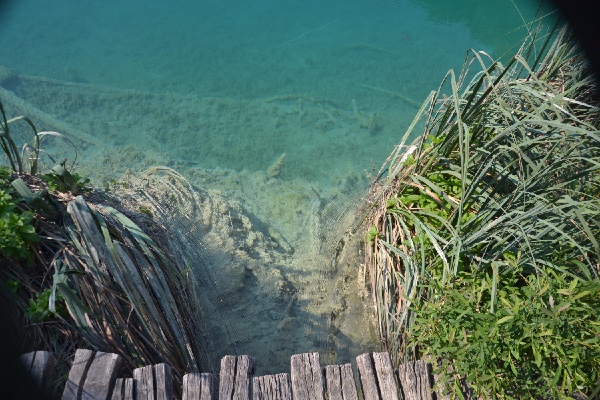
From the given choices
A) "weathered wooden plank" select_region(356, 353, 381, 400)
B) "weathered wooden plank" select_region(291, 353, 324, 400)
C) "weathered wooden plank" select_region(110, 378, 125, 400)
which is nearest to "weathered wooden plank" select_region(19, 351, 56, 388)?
"weathered wooden plank" select_region(110, 378, 125, 400)

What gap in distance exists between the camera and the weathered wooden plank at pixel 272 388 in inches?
98.1

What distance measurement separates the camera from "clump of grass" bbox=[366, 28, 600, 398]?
7.73 ft

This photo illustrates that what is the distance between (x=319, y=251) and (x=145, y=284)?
1.58 meters

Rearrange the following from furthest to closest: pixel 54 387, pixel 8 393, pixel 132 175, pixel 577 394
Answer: pixel 132 175 < pixel 577 394 < pixel 54 387 < pixel 8 393

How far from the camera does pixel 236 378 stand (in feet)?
8.25

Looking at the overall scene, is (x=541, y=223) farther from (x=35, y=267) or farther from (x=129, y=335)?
(x=35, y=267)

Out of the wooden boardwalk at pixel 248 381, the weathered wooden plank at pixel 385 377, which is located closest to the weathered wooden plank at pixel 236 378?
the wooden boardwalk at pixel 248 381

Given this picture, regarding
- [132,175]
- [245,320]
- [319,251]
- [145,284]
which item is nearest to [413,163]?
[319,251]

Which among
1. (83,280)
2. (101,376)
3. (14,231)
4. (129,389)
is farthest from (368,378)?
(14,231)

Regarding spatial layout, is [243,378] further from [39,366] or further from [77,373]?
[39,366]

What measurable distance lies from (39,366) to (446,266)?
198 centimetres

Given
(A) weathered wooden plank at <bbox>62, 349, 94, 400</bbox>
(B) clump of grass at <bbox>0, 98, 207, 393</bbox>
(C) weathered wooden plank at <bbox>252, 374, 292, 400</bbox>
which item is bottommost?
(C) weathered wooden plank at <bbox>252, 374, 292, 400</bbox>

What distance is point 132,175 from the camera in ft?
14.8

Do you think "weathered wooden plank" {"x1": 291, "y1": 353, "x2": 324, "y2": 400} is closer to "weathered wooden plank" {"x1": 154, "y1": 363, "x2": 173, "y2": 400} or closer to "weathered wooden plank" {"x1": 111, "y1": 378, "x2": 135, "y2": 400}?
"weathered wooden plank" {"x1": 154, "y1": 363, "x2": 173, "y2": 400}
